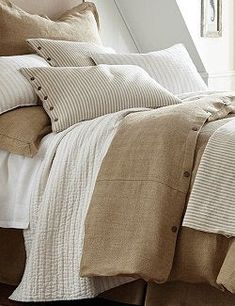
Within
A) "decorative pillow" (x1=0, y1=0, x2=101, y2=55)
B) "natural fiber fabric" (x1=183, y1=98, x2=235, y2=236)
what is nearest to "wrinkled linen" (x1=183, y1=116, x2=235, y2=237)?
"natural fiber fabric" (x1=183, y1=98, x2=235, y2=236)

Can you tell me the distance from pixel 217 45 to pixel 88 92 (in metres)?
2.29

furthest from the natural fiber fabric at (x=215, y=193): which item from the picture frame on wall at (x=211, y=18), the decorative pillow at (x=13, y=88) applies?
the picture frame on wall at (x=211, y=18)

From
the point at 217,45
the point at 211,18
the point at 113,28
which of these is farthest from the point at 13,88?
the point at 217,45

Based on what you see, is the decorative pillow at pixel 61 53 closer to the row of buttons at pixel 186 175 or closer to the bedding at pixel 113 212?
the bedding at pixel 113 212

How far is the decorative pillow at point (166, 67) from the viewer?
320 cm

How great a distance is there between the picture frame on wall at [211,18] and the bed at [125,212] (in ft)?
6.62

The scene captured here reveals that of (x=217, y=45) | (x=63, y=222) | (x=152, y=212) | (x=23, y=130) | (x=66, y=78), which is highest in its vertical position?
(x=66, y=78)

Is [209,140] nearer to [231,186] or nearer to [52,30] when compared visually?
[231,186]

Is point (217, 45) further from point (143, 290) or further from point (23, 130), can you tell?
point (143, 290)

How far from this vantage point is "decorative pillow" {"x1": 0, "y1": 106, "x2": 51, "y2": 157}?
98.8 inches

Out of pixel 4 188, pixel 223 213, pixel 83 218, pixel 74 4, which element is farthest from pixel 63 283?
pixel 74 4

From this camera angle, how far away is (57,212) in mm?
2371

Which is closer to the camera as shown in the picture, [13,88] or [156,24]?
[13,88]

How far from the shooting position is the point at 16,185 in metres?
2.53
